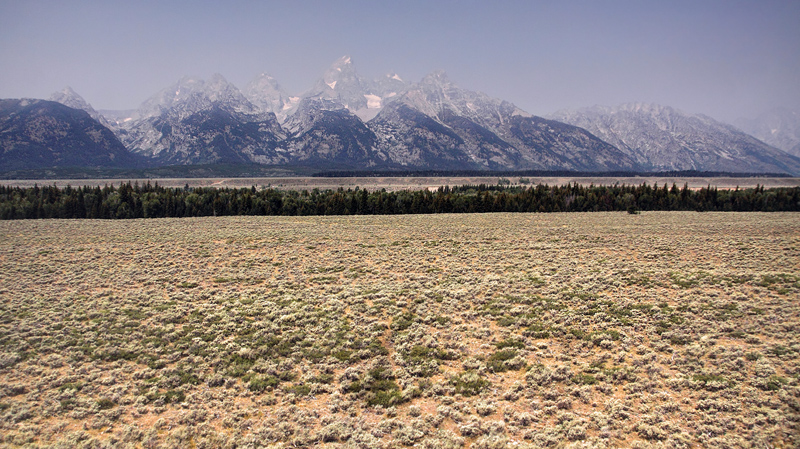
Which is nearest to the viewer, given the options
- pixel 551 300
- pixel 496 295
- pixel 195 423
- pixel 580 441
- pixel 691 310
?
pixel 580 441

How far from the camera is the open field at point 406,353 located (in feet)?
35.3

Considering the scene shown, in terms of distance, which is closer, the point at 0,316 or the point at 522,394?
the point at 522,394

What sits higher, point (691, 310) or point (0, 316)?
point (691, 310)

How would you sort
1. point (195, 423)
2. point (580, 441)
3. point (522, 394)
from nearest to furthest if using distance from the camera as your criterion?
point (580, 441)
point (195, 423)
point (522, 394)

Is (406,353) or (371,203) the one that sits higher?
(371,203)

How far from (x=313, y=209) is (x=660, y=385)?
102m

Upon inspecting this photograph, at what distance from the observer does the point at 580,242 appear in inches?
1624

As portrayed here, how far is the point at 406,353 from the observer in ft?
51.1

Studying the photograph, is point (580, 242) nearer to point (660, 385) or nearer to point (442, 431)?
point (660, 385)

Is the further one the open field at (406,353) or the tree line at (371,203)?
the tree line at (371,203)

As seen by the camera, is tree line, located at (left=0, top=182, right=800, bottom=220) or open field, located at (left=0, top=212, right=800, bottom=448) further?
tree line, located at (left=0, top=182, right=800, bottom=220)

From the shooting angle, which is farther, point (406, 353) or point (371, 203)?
point (371, 203)

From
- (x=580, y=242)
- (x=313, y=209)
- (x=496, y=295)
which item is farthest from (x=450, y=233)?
(x=313, y=209)

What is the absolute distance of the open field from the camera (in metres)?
10.8
